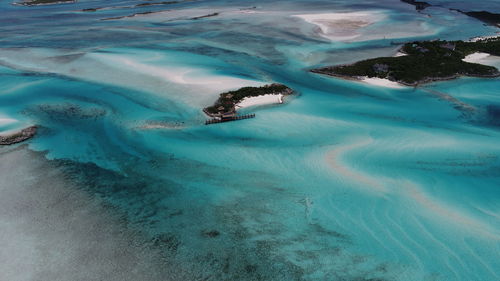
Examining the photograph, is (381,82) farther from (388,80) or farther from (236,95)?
(236,95)

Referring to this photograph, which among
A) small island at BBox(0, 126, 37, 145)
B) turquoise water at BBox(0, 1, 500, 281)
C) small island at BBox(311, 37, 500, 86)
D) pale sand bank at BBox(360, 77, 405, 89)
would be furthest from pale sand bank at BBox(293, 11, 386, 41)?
small island at BBox(0, 126, 37, 145)

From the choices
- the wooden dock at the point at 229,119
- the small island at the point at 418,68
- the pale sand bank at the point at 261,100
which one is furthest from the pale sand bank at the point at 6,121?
the small island at the point at 418,68

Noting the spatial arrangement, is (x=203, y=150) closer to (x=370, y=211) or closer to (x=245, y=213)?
(x=245, y=213)

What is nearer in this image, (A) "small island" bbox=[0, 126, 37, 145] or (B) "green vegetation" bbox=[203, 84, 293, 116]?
(A) "small island" bbox=[0, 126, 37, 145]

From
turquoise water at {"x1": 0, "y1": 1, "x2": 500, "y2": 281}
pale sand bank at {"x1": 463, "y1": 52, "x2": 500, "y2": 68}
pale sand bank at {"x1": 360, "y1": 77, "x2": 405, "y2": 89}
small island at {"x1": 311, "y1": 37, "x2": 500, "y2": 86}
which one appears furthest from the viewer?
pale sand bank at {"x1": 463, "y1": 52, "x2": 500, "y2": 68}

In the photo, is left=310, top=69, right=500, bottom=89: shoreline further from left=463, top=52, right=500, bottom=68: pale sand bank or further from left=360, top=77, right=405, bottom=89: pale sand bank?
left=463, top=52, right=500, bottom=68: pale sand bank

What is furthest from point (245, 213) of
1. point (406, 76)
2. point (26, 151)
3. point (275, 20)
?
point (275, 20)

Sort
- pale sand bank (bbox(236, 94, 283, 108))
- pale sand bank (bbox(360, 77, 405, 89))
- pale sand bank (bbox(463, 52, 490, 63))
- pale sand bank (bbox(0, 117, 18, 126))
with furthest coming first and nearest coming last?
pale sand bank (bbox(463, 52, 490, 63)) < pale sand bank (bbox(360, 77, 405, 89)) < pale sand bank (bbox(236, 94, 283, 108)) < pale sand bank (bbox(0, 117, 18, 126))
